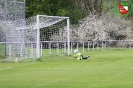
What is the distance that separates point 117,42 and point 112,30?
239 inches

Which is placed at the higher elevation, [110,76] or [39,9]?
[39,9]

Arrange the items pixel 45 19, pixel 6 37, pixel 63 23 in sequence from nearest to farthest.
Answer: pixel 6 37 → pixel 45 19 → pixel 63 23

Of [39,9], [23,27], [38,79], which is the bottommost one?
[38,79]

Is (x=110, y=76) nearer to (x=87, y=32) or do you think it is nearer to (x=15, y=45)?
(x=15, y=45)

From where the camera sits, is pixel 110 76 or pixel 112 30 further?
pixel 112 30

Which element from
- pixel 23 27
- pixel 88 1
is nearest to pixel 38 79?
pixel 23 27

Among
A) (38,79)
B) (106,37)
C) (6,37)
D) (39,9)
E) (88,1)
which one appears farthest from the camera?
(88,1)

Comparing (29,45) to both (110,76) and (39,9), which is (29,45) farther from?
(39,9)

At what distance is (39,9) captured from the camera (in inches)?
2303

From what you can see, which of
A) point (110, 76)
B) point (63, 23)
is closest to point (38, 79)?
point (110, 76)

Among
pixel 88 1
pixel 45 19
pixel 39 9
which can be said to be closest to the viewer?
pixel 45 19

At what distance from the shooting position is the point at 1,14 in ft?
100

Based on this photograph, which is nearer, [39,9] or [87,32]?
[87,32]

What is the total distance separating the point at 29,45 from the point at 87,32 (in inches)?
952
